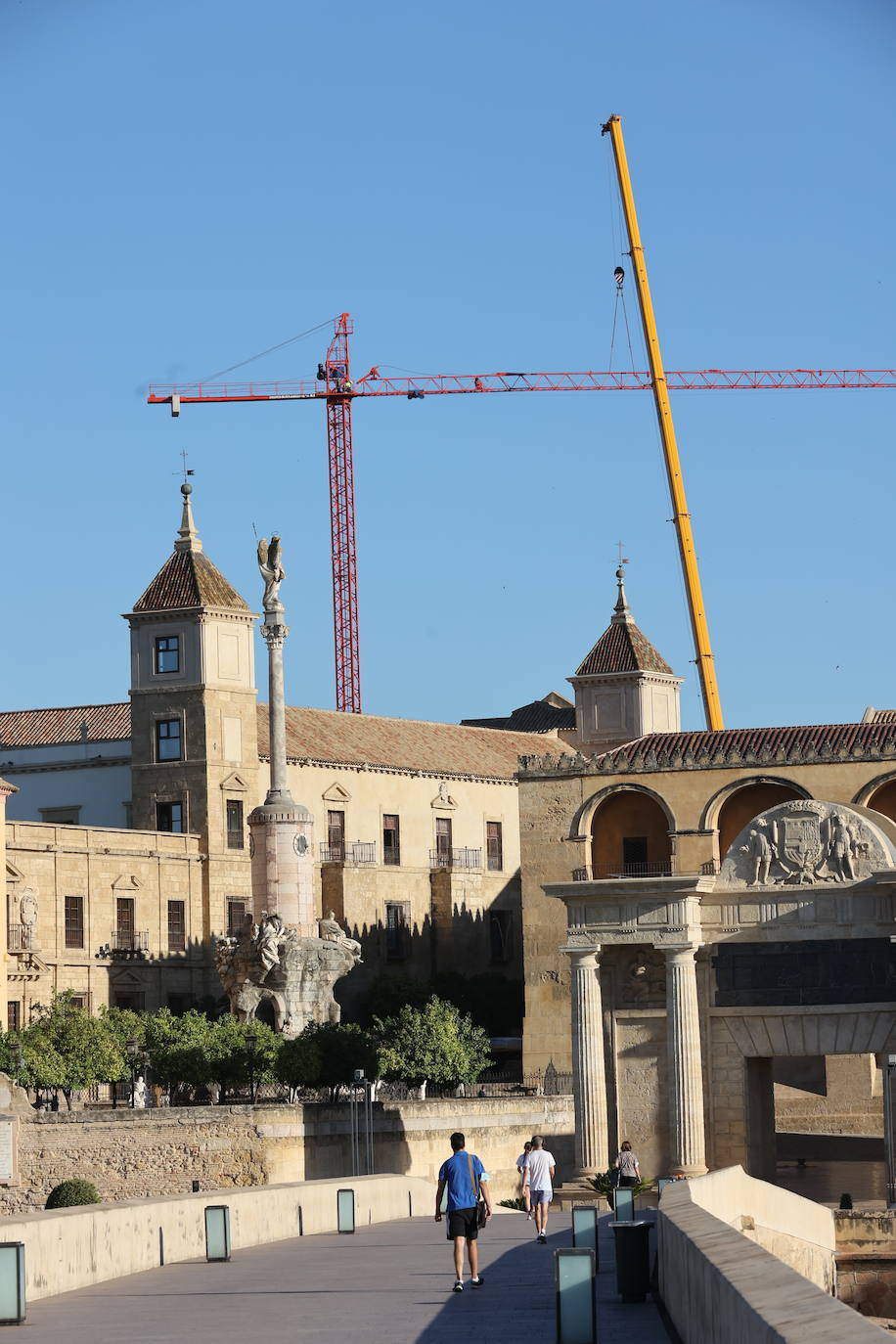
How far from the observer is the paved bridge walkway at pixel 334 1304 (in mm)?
19734

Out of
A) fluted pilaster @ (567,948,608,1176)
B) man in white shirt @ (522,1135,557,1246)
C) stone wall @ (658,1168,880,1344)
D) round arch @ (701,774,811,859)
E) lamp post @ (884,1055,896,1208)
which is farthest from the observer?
round arch @ (701,774,811,859)

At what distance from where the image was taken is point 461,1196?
2286cm

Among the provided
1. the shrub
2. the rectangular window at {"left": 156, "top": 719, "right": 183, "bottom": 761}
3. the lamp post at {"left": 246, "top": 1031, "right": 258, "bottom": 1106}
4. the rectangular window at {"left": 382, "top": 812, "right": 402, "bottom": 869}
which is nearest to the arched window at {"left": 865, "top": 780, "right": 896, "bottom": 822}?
the lamp post at {"left": 246, "top": 1031, "right": 258, "bottom": 1106}

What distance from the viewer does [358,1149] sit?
58.8 meters

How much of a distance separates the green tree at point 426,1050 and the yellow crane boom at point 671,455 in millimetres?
23802

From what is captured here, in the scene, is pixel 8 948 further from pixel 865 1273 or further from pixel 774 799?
pixel 865 1273

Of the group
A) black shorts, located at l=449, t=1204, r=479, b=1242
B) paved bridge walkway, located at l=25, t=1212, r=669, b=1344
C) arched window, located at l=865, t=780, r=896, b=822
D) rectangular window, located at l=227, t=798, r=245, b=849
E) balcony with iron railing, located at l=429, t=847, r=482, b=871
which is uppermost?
rectangular window, located at l=227, t=798, r=245, b=849

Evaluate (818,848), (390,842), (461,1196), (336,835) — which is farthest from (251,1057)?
(461,1196)

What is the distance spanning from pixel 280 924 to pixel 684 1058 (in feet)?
64.4

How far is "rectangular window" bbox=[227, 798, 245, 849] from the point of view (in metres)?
76.6

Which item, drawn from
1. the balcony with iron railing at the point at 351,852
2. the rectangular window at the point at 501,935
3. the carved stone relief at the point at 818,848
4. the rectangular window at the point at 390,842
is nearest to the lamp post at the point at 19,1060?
the carved stone relief at the point at 818,848

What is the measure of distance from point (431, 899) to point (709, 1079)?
1329 inches

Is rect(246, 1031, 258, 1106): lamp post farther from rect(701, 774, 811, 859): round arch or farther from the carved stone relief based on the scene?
the carved stone relief

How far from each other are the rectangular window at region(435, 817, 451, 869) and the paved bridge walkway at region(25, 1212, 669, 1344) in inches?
2151
